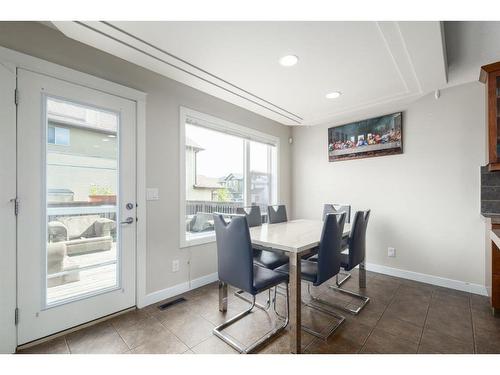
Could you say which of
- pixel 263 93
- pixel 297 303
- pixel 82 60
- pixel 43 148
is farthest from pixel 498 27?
pixel 43 148

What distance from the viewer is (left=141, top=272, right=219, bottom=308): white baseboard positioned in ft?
7.47

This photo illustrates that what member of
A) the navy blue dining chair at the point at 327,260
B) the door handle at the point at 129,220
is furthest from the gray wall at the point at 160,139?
the navy blue dining chair at the point at 327,260

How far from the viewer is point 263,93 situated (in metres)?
2.70

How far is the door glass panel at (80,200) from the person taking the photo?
175 cm

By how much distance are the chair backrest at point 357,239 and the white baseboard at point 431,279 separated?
3.60ft

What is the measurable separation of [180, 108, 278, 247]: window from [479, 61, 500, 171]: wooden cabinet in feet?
8.37

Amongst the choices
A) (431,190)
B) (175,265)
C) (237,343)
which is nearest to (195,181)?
(175,265)

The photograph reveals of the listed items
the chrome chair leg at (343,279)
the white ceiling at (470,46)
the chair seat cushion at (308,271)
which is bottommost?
the chrome chair leg at (343,279)

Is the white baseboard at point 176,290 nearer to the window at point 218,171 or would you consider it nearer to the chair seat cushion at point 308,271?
the window at point 218,171

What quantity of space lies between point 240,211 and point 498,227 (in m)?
2.33

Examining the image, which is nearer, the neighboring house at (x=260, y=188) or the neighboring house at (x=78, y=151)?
the neighboring house at (x=78, y=151)

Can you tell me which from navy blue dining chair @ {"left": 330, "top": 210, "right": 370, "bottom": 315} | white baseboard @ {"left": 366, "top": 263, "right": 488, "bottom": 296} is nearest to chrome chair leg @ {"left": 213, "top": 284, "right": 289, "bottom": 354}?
navy blue dining chair @ {"left": 330, "top": 210, "right": 370, "bottom": 315}

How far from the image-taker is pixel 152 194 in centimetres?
231
